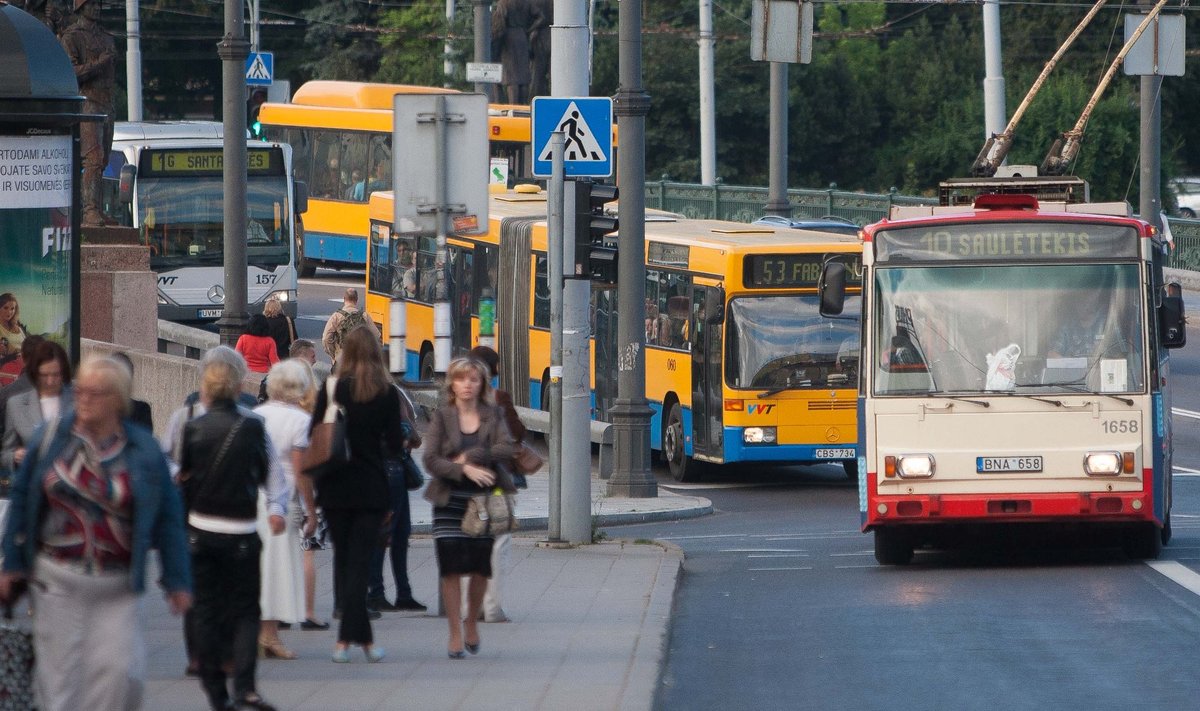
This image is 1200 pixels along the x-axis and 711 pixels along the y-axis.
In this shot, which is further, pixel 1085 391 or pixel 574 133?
pixel 574 133

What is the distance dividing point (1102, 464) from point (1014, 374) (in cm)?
85

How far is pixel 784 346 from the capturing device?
21.2 meters

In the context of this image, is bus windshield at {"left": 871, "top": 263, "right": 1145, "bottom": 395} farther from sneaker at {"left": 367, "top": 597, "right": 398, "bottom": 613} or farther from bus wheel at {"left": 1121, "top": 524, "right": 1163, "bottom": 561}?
sneaker at {"left": 367, "top": 597, "right": 398, "bottom": 613}

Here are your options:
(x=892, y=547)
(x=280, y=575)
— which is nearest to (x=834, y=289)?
(x=892, y=547)

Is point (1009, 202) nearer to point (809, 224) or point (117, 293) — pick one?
point (117, 293)

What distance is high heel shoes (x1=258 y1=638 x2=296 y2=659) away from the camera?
10.1m

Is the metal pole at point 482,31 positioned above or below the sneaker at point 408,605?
above

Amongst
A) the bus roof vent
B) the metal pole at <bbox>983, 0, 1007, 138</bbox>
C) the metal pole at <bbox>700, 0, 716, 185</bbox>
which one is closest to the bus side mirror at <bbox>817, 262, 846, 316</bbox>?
the bus roof vent

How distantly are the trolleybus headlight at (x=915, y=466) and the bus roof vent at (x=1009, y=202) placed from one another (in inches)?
81.0

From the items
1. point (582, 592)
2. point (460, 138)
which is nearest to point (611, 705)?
point (582, 592)

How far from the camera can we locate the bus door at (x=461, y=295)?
27.0m

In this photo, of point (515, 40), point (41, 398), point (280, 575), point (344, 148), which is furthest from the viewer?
point (515, 40)

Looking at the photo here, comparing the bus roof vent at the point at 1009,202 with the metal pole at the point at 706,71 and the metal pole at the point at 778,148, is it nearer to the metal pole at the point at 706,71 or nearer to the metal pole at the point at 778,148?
the metal pole at the point at 778,148

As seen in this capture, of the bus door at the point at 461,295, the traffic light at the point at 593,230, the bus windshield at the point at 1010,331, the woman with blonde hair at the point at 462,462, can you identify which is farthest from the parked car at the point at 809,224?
the woman with blonde hair at the point at 462,462
